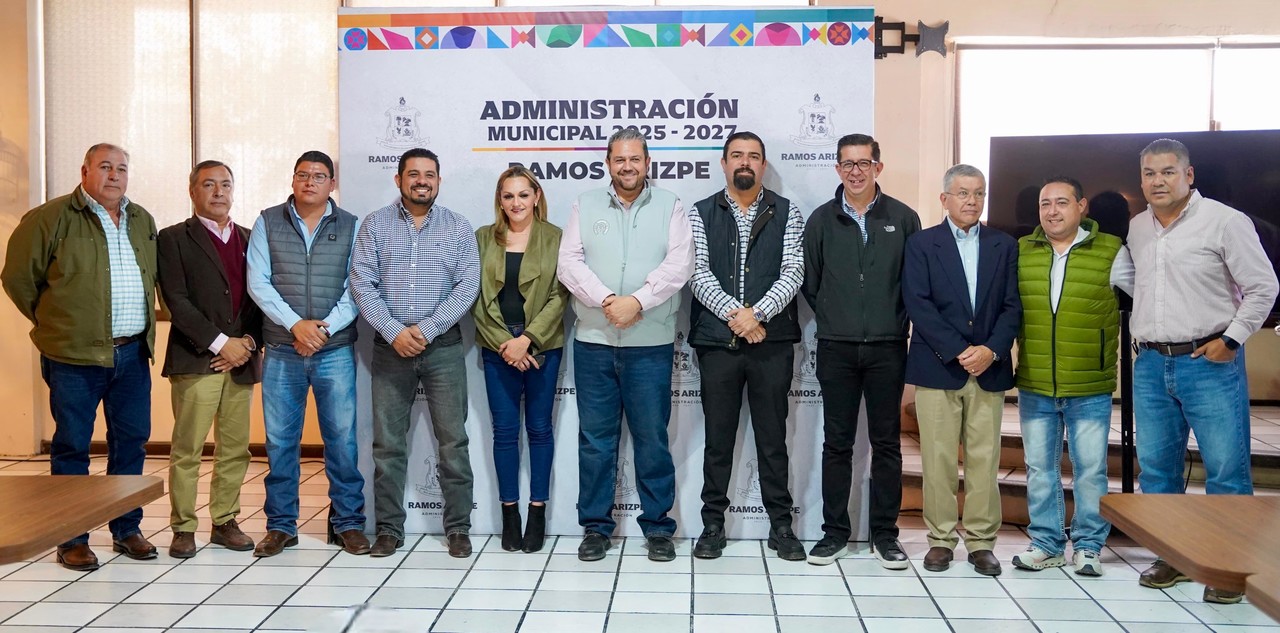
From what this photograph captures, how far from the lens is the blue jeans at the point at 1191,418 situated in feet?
12.2

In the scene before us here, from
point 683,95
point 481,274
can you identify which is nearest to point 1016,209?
point 683,95

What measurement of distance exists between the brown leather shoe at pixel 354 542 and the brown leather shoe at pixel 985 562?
2.47m

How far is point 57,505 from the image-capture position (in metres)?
2.28

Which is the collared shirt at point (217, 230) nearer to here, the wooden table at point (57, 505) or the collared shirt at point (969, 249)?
the wooden table at point (57, 505)

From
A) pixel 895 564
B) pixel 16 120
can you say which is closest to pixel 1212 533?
pixel 895 564

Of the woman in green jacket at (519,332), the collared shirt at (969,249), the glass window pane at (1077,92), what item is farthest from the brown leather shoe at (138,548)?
the glass window pane at (1077,92)

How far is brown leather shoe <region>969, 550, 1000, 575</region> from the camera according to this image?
3965 millimetres

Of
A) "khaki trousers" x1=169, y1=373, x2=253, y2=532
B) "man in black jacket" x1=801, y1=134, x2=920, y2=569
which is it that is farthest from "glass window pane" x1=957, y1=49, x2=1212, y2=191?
"khaki trousers" x1=169, y1=373, x2=253, y2=532

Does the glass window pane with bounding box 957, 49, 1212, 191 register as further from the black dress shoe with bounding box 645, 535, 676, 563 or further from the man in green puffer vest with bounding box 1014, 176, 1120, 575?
the black dress shoe with bounding box 645, 535, 676, 563

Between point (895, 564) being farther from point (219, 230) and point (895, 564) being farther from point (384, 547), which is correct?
point (219, 230)

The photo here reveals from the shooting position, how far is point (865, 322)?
4055mm

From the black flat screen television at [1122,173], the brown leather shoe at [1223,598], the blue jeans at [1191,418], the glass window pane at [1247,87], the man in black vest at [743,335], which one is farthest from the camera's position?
the glass window pane at [1247,87]

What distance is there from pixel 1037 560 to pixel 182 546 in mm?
3450

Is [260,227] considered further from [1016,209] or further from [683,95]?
[1016,209]
